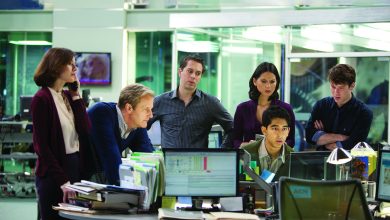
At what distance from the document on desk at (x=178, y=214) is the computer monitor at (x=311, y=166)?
0.85m

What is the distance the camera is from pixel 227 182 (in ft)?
16.3

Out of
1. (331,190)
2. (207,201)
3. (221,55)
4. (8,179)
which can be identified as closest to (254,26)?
(221,55)

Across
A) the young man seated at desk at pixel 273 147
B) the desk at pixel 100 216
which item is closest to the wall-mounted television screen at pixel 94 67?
the young man seated at desk at pixel 273 147

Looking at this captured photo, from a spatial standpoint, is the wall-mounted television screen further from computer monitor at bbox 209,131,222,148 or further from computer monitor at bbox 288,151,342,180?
computer monitor at bbox 288,151,342,180

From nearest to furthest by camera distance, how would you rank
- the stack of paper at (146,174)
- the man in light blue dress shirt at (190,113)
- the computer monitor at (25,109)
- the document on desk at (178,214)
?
the document on desk at (178,214) < the stack of paper at (146,174) < the man in light blue dress shirt at (190,113) < the computer monitor at (25,109)

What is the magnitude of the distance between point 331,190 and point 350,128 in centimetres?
225

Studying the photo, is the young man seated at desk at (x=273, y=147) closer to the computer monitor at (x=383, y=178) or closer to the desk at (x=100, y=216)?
the computer monitor at (x=383, y=178)

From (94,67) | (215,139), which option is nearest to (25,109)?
(94,67)

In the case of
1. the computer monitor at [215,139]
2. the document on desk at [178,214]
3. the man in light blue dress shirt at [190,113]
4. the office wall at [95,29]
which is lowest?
the document on desk at [178,214]

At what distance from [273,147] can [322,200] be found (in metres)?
1.31

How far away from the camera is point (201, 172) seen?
194 inches

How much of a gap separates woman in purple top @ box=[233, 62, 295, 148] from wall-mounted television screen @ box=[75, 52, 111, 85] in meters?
9.43

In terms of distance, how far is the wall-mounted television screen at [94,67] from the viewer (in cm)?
1531

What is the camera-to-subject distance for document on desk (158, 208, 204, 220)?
4559mm
